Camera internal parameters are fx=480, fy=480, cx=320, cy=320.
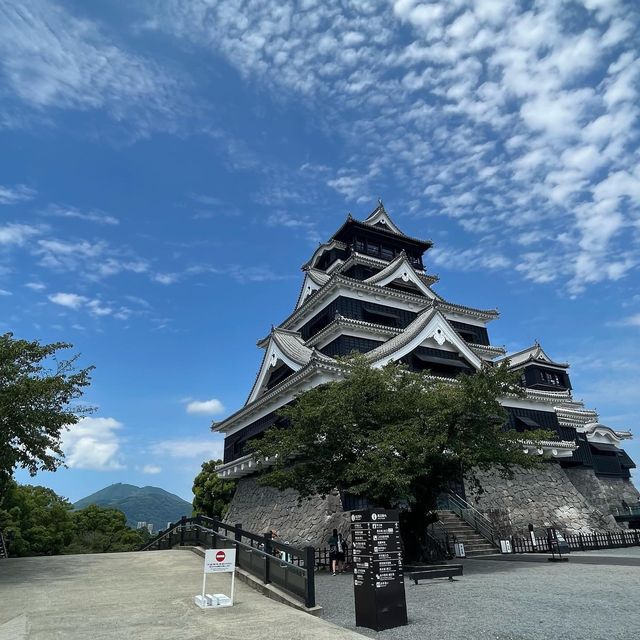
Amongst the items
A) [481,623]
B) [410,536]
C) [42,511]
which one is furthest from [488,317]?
[42,511]

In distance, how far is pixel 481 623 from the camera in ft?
24.6

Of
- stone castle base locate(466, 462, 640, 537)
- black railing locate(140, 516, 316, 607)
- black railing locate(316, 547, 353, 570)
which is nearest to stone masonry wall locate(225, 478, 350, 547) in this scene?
black railing locate(316, 547, 353, 570)

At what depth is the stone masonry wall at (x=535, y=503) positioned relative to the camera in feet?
74.2

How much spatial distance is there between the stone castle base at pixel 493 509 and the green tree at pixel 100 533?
47.4 feet

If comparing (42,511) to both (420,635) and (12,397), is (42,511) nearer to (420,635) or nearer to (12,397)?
(12,397)

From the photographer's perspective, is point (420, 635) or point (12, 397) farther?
point (12, 397)

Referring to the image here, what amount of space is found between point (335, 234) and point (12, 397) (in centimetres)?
2369

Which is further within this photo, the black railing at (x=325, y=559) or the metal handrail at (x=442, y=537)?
the metal handrail at (x=442, y=537)

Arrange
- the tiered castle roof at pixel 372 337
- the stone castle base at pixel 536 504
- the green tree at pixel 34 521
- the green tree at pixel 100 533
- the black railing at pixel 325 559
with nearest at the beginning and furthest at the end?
the black railing at pixel 325 559 < the stone castle base at pixel 536 504 < the tiered castle roof at pixel 372 337 < the green tree at pixel 34 521 < the green tree at pixel 100 533

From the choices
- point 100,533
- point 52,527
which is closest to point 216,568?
point 52,527

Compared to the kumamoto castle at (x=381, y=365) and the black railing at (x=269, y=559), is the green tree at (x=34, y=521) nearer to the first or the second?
the kumamoto castle at (x=381, y=365)

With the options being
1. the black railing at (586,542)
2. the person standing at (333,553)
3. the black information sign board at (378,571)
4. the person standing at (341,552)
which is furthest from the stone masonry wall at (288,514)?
the black information sign board at (378,571)

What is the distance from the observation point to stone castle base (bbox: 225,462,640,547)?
1909cm

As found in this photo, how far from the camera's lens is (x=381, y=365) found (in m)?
21.8
